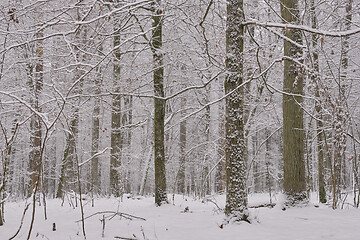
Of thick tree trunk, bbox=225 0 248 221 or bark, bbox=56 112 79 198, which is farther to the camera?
bark, bbox=56 112 79 198

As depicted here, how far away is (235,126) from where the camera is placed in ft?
13.7

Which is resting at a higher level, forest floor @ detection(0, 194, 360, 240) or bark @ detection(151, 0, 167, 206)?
bark @ detection(151, 0, 167, 206)

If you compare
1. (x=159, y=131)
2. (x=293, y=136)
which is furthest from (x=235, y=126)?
(x=159, y=131)

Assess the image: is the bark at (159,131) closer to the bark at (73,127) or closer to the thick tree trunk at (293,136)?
the bark at (73,127)

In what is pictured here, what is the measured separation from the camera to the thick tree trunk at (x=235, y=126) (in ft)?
13.2

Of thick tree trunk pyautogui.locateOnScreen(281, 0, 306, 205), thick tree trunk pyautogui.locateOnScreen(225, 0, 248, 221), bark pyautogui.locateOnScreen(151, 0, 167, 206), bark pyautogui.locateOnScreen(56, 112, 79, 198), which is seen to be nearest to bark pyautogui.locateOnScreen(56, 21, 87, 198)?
bark pyautogui.locateOnScreen(56, 112, 79, 198)

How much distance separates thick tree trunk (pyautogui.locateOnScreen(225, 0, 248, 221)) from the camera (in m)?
4.04

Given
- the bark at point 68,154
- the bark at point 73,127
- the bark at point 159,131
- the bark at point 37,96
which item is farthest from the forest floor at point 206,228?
the bark at point 68,154

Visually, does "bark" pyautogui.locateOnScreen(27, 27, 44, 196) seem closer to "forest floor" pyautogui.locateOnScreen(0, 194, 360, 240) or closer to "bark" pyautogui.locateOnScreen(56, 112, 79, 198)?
"bark" pyautogui.locateOnScreen(56, 112, 79, 198)

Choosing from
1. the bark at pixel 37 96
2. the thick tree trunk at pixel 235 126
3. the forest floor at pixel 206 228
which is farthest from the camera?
the bark at pixel 37 96

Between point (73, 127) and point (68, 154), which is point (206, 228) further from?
point (73, 127)

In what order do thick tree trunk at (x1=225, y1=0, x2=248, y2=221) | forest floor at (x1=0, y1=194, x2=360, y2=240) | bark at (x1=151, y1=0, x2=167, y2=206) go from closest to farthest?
1. forest floor at (x1=0, y1=194, x2=360, y2=240)
2. thick tree trunk at (x1=225, y1=0, x2=248, y2=221)
3. bark at (x1=151, y1=0, x2=167, y2=206)

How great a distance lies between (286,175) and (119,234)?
3.58 metres

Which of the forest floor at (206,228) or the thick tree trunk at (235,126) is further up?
the thick tree trunk at (235,126)
